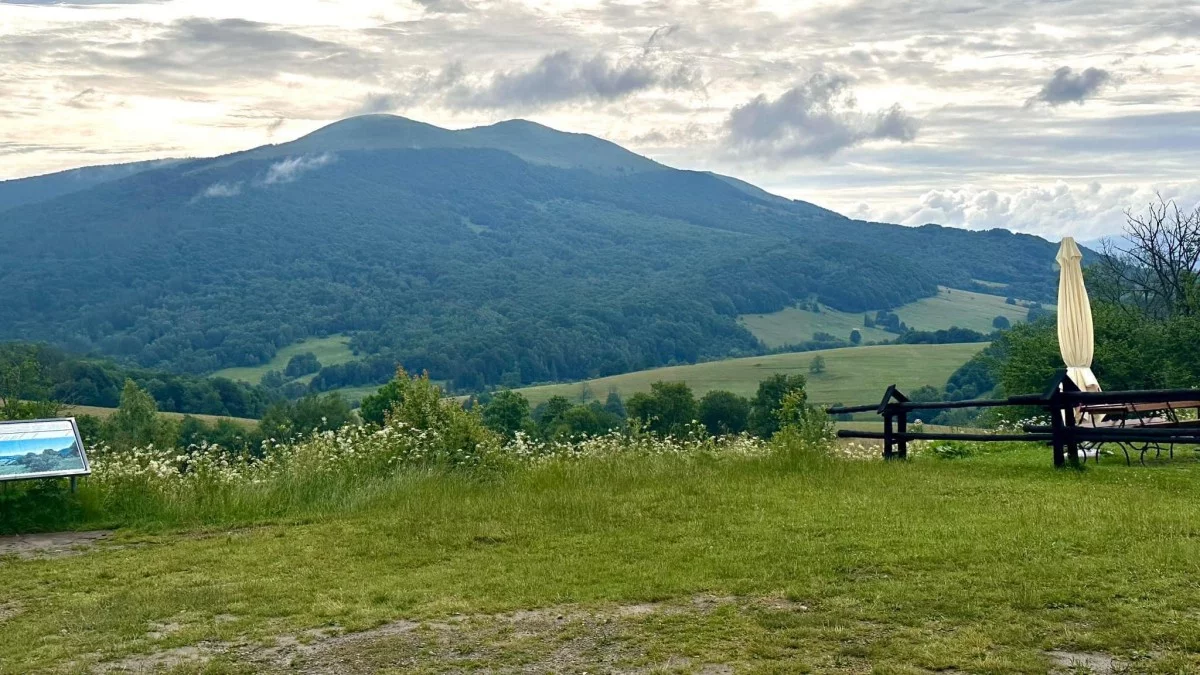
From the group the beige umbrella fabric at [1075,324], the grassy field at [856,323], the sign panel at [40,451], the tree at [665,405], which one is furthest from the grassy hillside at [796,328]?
the sign panel at [40,451]

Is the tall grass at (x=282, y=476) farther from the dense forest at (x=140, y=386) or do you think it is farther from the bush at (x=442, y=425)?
the dense forest at (x=140, y=386)

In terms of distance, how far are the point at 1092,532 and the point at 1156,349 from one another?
24.1 m

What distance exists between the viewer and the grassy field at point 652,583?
6.12 meters

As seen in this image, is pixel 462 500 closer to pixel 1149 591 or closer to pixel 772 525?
pixel 772 525

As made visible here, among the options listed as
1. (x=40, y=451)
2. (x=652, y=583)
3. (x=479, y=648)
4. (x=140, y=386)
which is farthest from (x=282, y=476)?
(x=140, y=386)

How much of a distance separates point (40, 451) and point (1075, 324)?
15.1m

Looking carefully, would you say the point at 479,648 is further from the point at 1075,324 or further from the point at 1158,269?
the point at 1158,269

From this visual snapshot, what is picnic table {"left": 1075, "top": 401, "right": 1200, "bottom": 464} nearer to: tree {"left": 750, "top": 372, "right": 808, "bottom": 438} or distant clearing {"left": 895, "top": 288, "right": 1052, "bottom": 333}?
tree {"left": 750, "top": 372, "right": 808, "bottom": 438}

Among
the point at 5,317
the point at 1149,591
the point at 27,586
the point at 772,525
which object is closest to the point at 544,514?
the point at 772,525

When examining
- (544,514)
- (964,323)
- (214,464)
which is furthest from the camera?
(964,323)

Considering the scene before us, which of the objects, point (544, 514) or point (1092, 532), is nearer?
point (1092, 532)

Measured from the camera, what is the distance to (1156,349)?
29.7 m

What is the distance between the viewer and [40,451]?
1132 centimetres

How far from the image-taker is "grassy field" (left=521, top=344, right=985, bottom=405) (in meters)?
114
